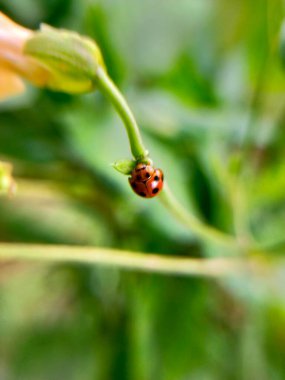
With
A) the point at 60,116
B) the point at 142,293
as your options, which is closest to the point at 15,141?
the point at 60,116

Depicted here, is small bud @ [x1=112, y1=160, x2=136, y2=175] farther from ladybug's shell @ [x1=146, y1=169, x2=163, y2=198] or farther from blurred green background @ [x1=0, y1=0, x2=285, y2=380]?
blurred green background @ [x1=0, y1=0, x2=285, y2=380]

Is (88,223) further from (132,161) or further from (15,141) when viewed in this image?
(132,161)

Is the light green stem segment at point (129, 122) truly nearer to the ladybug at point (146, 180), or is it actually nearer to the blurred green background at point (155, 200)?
the ladybug at point (146, 180)

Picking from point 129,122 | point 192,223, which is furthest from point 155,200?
point 129,122

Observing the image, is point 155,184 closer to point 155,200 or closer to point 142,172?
point 142,172

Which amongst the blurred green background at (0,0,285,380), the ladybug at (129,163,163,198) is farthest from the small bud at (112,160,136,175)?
the blurred green background at (0,0,285,380)

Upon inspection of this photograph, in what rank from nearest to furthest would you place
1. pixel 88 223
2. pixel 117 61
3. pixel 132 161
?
pixel 132 161 < pixel 117 61 < pixel 88 223

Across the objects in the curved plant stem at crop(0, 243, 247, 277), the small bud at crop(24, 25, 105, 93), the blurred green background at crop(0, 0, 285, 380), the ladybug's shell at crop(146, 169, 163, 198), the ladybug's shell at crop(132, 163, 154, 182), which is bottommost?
the ladybug's shell at crop(132, 163, 154, 182)
